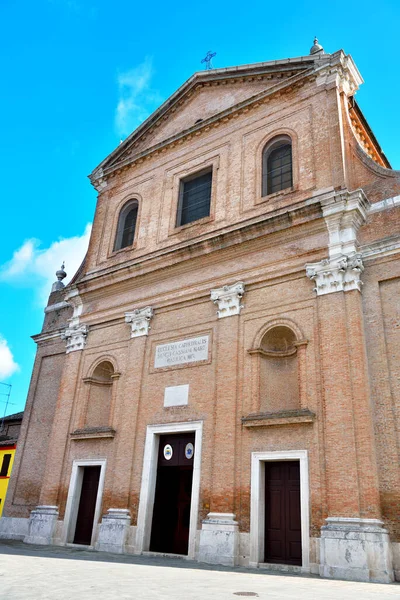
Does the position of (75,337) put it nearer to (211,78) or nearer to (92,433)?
(92,433)

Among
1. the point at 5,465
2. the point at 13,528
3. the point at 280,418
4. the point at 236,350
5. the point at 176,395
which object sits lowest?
the point at 13,528

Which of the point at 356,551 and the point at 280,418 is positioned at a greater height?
the point at 280,418

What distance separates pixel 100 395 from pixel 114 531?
16.4ft

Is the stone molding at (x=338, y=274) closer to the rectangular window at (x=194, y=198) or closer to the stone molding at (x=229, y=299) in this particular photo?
the stone molding at (x=229, y=299)

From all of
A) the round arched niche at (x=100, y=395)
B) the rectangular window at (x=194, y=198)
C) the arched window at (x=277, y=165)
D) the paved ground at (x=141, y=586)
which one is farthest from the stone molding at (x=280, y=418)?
the rectangular window at (x=194, y=198)

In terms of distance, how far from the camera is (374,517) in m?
10.2

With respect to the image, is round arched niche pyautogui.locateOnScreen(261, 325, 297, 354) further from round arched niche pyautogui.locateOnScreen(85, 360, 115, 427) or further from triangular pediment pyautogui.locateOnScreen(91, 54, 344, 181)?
triangular pediment pyautogui.locateOnScreen(91, 54, 344, 181)

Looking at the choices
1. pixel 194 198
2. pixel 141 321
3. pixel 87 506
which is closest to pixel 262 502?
pixel 87 506

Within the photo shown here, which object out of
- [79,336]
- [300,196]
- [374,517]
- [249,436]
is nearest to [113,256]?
[79,336]

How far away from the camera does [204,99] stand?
19484 mm

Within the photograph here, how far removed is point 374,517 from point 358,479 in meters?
0.77

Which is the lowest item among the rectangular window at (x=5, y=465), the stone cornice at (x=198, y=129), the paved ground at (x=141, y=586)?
the paved ground at (x=141, y=586)

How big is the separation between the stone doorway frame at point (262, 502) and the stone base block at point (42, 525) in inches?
277

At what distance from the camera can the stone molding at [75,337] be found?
18.2 m
